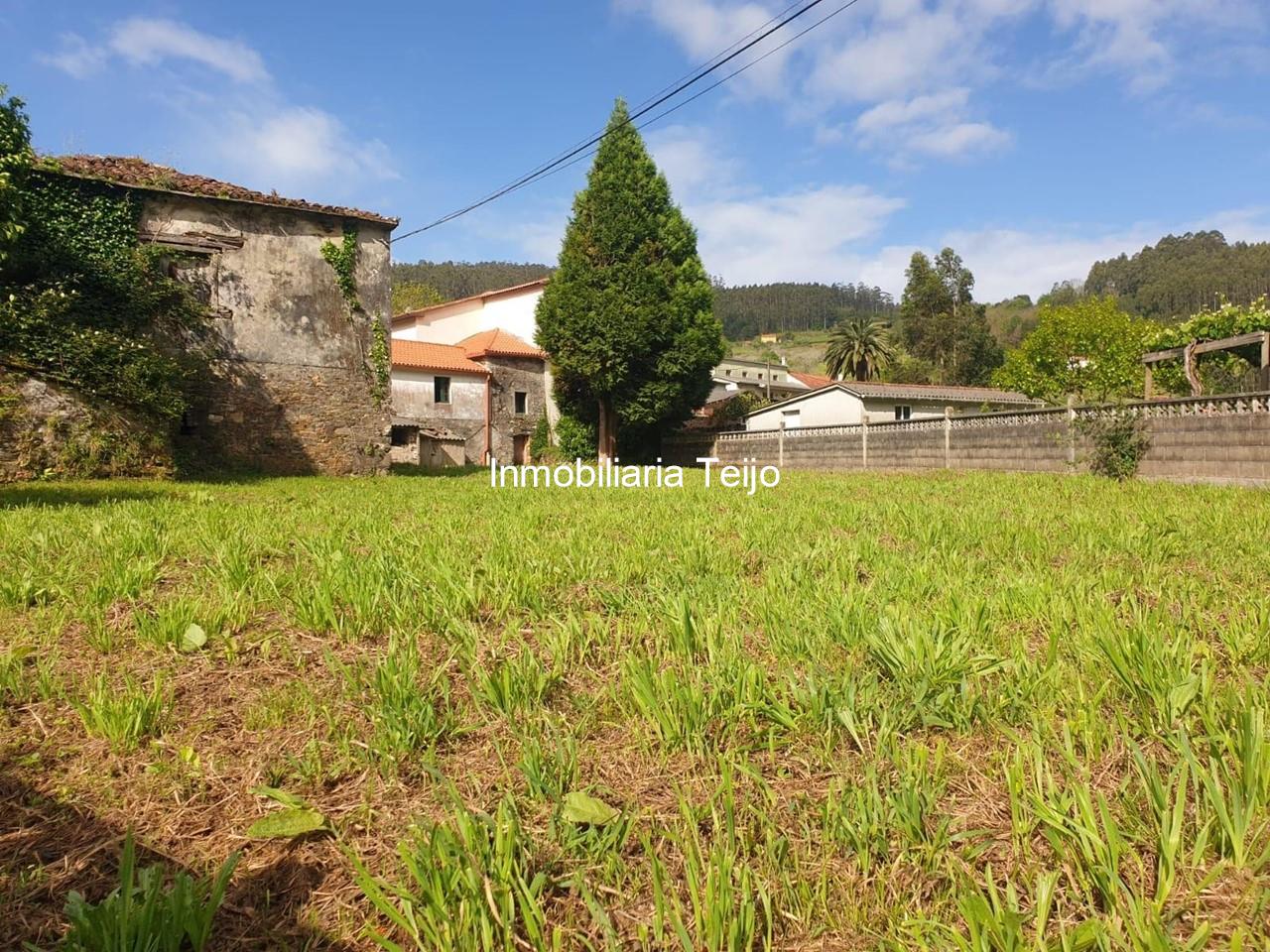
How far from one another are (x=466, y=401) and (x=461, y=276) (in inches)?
2465

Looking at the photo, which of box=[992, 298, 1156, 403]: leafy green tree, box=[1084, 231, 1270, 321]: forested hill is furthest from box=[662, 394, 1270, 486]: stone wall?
box=[1084, 231, 1270, 321]: forested hill

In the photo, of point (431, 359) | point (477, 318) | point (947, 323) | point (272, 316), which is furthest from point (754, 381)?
point (272, 316)

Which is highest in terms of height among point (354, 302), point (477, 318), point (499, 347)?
point (477, 318)

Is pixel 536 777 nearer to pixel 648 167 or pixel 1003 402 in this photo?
pixel 648 167

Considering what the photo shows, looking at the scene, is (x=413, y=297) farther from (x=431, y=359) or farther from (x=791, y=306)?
(x=791, y=306)

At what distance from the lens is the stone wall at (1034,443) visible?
963 centimetres

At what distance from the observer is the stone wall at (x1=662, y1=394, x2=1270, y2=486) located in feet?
31.6

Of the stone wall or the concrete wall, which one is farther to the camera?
the concrete wall

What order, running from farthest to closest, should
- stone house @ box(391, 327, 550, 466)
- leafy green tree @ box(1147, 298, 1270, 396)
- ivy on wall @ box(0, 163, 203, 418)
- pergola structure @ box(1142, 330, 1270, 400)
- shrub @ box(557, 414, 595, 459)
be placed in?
1. stone house @ box(391, 327, 550, 466)
2. shrub @ box(557, 414, 595, 459)
3. leafy green tree @ box(1147, 298, 1270, 396)
4. ivy on wall @ box(0, 163, 203, 418)
5. pergola structure @ box(1142, 330, 1270, 400)

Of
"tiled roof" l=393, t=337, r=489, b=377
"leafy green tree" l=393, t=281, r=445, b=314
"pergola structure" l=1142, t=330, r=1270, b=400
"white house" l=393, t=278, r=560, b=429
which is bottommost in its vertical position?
"pergola structure" l=1142, t=330, r=1270, b=400

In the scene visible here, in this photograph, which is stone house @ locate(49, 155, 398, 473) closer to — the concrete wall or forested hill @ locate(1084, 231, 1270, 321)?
the concrete wall

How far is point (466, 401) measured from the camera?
27453 mm

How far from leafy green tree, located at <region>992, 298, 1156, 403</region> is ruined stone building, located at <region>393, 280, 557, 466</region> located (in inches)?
853

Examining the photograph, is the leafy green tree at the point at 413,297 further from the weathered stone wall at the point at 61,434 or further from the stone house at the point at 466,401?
the weathered stone wall at the point at 61,434
